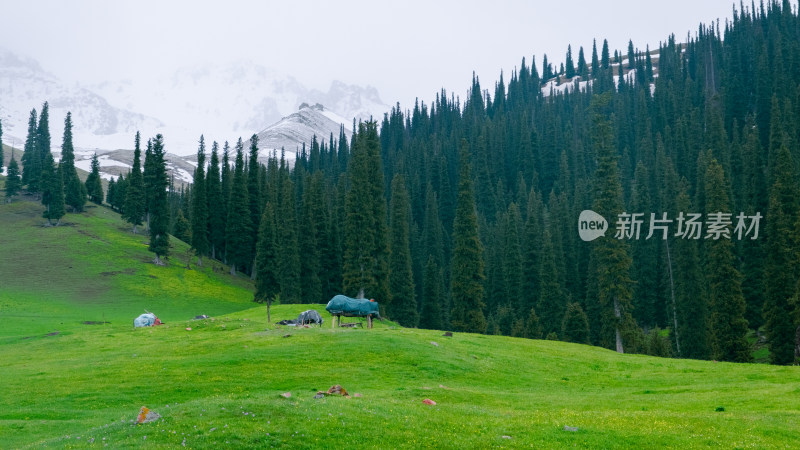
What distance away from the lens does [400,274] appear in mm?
89375

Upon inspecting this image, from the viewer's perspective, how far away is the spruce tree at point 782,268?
57.2 m

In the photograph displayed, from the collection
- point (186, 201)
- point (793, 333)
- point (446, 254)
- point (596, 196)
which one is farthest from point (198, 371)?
point (186, 201)

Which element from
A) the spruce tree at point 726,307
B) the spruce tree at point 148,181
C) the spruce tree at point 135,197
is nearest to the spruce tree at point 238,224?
the spruce tree at point 148,181

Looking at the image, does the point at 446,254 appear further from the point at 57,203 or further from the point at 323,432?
the point at 323,432

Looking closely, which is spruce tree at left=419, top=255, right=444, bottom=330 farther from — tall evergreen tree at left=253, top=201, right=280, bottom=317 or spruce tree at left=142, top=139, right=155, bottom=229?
spruce tree at left=142, top=139, right=155, bottom=229

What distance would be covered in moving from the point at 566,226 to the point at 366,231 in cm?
5488

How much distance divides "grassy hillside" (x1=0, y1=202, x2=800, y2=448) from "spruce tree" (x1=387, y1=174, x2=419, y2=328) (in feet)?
88.4

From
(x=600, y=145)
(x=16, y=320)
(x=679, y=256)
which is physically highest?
(x=600, y=145)

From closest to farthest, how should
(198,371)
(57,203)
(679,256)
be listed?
1. (198,371)
2. (679,256)
3. (57,203)

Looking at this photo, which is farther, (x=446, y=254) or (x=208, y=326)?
(x=446, y=254)

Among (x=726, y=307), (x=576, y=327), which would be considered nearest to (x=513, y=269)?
(x=576, y=327)

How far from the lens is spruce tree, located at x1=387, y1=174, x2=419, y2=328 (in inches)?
3492

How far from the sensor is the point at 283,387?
28.9 meters

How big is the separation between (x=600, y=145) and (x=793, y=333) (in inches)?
1083
